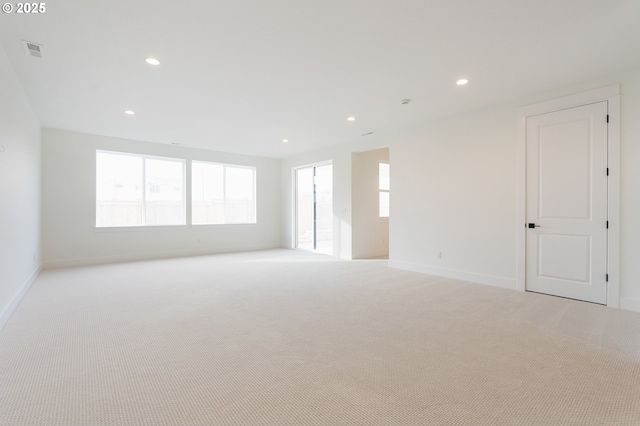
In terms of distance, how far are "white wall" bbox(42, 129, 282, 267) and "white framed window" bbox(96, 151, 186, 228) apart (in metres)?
0.20

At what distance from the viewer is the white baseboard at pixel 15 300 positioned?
2.89 metres

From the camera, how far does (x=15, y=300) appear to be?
342 cm

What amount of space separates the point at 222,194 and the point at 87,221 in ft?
9.72

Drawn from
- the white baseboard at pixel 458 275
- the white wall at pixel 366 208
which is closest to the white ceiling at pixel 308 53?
the white wall at pixel 366 208

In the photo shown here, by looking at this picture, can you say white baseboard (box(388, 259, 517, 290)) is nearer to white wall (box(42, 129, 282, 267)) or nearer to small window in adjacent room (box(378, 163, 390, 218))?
small window in adjacent room (box(378, 163, 390, 218))

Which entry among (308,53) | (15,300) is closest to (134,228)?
(15,300)

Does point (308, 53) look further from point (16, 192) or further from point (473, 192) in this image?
point (16, 192)

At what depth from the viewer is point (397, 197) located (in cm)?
575

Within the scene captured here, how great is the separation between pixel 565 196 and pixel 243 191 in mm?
7078

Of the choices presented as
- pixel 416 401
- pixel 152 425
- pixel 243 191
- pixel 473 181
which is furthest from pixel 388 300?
pixel 243 191

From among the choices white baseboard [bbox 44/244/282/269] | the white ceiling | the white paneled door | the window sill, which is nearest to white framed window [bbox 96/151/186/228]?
the window sill

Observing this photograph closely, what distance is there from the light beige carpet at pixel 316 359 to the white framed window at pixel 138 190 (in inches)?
108

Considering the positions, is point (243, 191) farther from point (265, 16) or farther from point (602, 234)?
point (602, 234)

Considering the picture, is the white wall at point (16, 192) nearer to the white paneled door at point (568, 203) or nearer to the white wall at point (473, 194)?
the white wall at point (473, 194)
